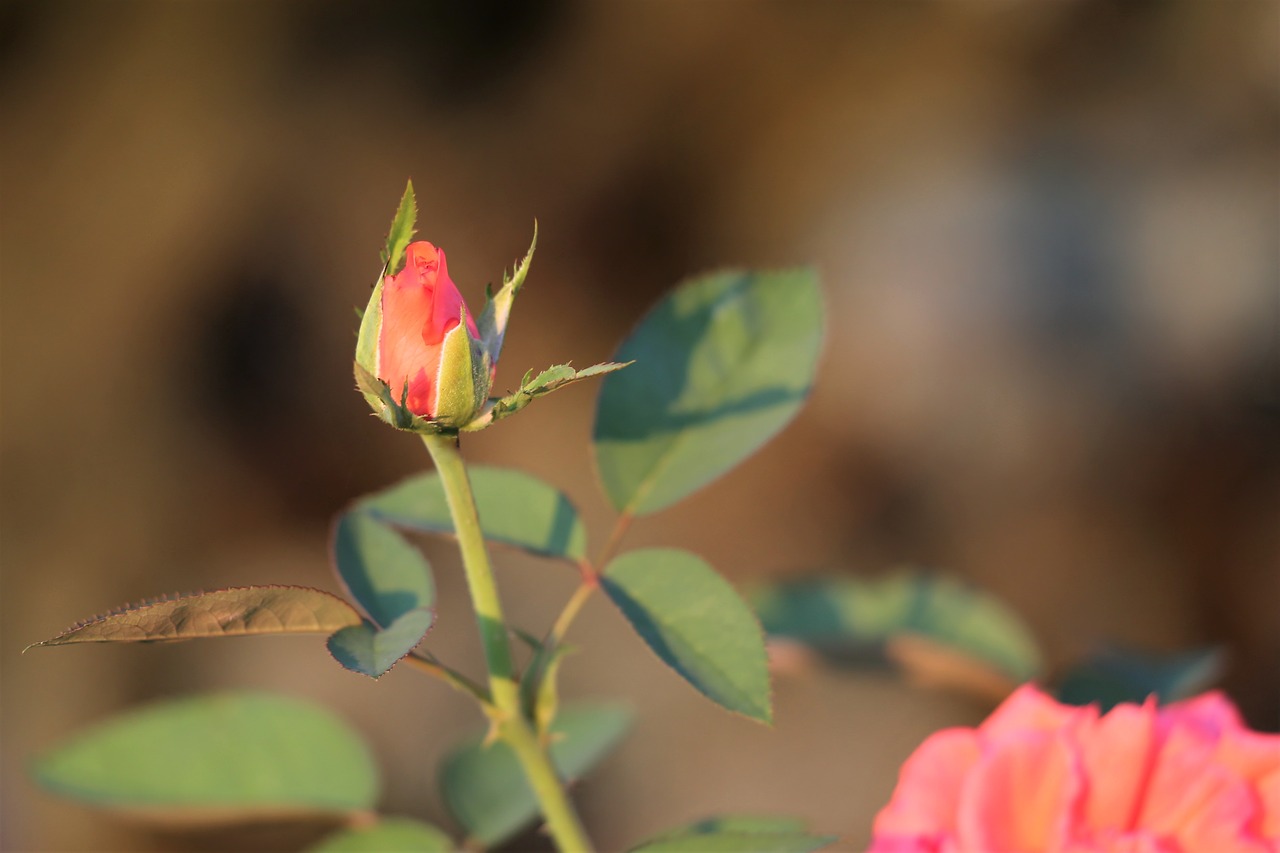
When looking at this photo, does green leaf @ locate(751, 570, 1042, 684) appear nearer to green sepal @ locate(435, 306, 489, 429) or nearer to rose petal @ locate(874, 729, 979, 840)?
rose petal @ locate(874, 729, 979, 840)

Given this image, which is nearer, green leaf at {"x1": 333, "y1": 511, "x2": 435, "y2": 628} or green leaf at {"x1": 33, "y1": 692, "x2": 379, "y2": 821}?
green leaf at {"x1": 333, "y1": 511, "x2": 435, "y2": 628}

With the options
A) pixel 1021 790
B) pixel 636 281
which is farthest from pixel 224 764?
pixel 636 281

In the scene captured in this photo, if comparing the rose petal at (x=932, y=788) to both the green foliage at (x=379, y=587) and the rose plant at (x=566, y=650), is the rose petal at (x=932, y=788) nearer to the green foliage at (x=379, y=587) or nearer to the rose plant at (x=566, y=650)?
the rose plant at (x=566, y=650)

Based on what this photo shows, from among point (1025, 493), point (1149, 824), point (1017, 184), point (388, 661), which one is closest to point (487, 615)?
point (388, 661)

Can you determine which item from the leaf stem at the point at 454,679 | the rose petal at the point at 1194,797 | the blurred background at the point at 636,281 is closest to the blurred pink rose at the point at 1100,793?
the rose petal at the point at 1194,797

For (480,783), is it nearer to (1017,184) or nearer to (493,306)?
(493,306)

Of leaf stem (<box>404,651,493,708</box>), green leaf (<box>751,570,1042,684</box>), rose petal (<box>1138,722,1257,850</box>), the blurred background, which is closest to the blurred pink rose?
rose petal (<box>1138,722,1257,850</box>)
